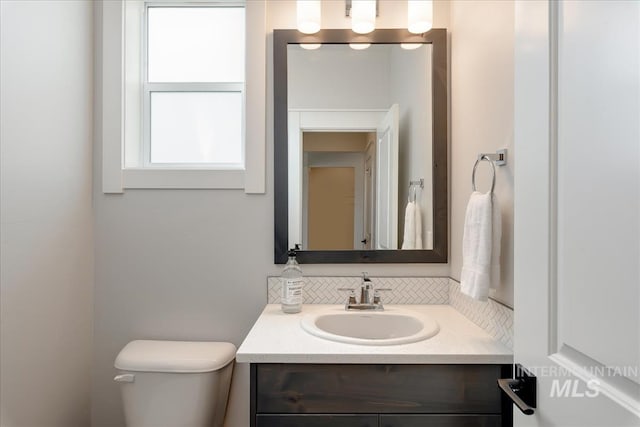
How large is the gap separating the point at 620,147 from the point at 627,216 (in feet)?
0.28

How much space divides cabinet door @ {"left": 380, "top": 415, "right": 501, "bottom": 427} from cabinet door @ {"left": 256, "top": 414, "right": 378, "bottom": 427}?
0.05m

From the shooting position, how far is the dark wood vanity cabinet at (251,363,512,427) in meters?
1.11

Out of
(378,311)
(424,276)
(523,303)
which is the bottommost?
(378,311)

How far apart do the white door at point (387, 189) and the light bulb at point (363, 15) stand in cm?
37

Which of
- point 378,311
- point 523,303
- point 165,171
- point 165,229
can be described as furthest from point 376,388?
point 165,171

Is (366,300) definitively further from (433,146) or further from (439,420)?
(433,146)

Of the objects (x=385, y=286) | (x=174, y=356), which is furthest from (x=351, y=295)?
(x=174, y=356)

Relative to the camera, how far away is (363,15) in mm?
1634

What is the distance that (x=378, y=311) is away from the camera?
1.54 meters

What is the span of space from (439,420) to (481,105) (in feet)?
3.30

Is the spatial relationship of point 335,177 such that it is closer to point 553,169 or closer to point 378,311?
point 378,311

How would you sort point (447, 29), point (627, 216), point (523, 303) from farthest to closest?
point (447, 29), point (523, 303), point (627, 216)

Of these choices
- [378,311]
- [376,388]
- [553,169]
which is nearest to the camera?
[553,169]

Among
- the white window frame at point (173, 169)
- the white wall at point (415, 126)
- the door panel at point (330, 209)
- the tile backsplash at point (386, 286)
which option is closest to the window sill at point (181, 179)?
the white window frame at point (173, 169)
